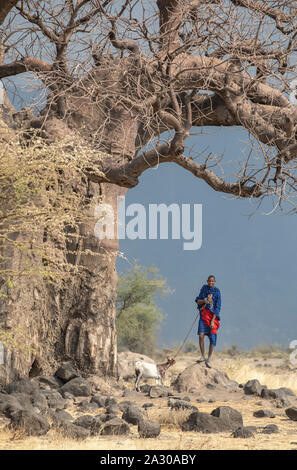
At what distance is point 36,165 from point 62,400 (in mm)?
3154

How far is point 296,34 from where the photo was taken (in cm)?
928

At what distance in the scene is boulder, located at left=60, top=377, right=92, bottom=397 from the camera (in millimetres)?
8414

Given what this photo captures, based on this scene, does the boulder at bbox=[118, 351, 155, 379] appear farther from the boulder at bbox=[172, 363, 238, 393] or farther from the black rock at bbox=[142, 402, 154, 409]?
the black rock at bbox=[142, 402, 154, 409]

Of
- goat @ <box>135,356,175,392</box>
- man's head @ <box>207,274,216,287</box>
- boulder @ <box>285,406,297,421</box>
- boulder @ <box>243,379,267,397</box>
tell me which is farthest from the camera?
man's head @ <box>207,274,216,287</box>

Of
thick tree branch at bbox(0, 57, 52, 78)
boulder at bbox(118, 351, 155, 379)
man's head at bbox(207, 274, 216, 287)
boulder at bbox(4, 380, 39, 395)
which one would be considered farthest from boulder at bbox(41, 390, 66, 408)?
thick tree branch at bbox(0, 57, 52, 78)

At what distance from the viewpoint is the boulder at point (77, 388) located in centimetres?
841

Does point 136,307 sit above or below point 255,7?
below

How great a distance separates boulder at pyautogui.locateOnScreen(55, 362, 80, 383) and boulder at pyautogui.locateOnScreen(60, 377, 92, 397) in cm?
41

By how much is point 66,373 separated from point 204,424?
3472 mm

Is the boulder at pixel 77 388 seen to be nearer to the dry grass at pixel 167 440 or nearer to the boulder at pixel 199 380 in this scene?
the dry grass at pixel 167 440

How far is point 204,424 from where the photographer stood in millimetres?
6031

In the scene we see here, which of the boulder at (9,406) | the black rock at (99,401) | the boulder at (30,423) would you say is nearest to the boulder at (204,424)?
the boulder at (30,423)
